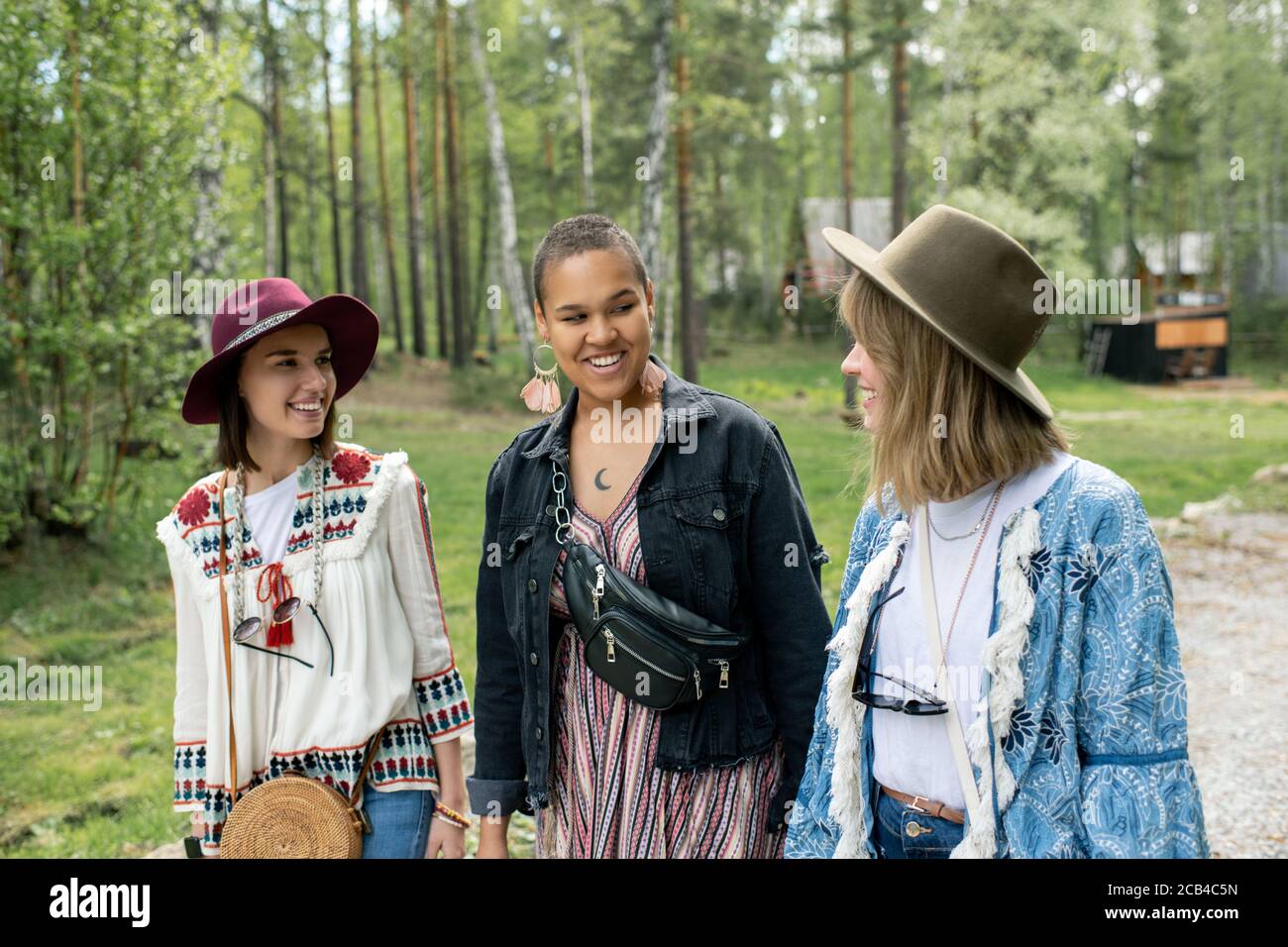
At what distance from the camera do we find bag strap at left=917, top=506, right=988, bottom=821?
196 cm

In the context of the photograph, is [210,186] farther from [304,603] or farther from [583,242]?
[583,242]

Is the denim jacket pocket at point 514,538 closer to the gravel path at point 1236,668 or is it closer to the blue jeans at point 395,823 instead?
the blue jeans at point 395,823

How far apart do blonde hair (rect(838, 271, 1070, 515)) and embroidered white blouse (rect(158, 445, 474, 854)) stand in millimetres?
1248

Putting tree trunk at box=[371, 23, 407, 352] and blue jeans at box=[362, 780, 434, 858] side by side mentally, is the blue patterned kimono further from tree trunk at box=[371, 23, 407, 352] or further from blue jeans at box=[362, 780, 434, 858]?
tree trunk at box=[371, 23, 407, 352]

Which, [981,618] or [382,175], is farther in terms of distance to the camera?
[382,175]

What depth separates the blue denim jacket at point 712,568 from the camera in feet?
8.01

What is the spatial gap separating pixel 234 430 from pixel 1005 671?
1916mm

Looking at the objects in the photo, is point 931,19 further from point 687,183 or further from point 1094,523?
point 1094,523

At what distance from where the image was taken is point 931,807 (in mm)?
2055

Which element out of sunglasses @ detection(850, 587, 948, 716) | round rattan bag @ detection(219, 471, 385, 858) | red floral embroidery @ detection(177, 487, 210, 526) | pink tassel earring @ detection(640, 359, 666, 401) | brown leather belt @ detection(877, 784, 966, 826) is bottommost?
round rattan bag @ detection(219, 471, 385, 858)

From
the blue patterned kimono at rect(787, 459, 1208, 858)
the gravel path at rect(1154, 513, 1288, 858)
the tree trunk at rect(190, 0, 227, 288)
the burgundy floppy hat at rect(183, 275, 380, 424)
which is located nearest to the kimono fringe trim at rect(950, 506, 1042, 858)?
the blue patterned kimono at rect(787, 459, 1208, 858)

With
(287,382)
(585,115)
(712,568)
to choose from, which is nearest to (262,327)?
(287,382)

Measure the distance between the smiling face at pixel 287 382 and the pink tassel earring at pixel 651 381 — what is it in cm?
81

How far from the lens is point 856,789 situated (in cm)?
215
